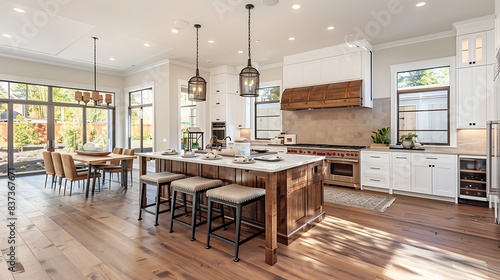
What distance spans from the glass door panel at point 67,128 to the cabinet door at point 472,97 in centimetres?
977

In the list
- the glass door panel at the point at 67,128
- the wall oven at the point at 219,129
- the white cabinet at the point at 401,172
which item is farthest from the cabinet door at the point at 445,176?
the glass door panel at the point at 67,128

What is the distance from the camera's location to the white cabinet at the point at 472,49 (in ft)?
14.2

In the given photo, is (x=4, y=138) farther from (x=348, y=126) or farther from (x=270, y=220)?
(x=348, y=126)

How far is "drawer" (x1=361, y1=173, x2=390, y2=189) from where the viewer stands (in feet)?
16.6

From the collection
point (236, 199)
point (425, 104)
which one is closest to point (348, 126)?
point (425, 104)

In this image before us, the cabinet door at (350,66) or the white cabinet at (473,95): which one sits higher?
the cabinet door at (350,66)

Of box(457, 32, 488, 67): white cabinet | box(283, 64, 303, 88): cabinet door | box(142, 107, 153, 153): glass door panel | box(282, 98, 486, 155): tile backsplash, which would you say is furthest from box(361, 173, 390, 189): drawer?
box(142, 107, 153, 153): glass door panel

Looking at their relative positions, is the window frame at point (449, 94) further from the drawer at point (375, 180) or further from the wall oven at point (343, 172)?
the wall oven at point (343, 172)

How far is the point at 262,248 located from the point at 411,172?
3.59 m

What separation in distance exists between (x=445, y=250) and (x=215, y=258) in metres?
2.43

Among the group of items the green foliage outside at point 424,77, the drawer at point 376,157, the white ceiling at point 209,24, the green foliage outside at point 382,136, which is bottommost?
the drawer at point 376,157

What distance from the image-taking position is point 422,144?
520cm

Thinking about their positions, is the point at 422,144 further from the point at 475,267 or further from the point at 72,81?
the point at 72,81

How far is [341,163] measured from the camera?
5484mm
